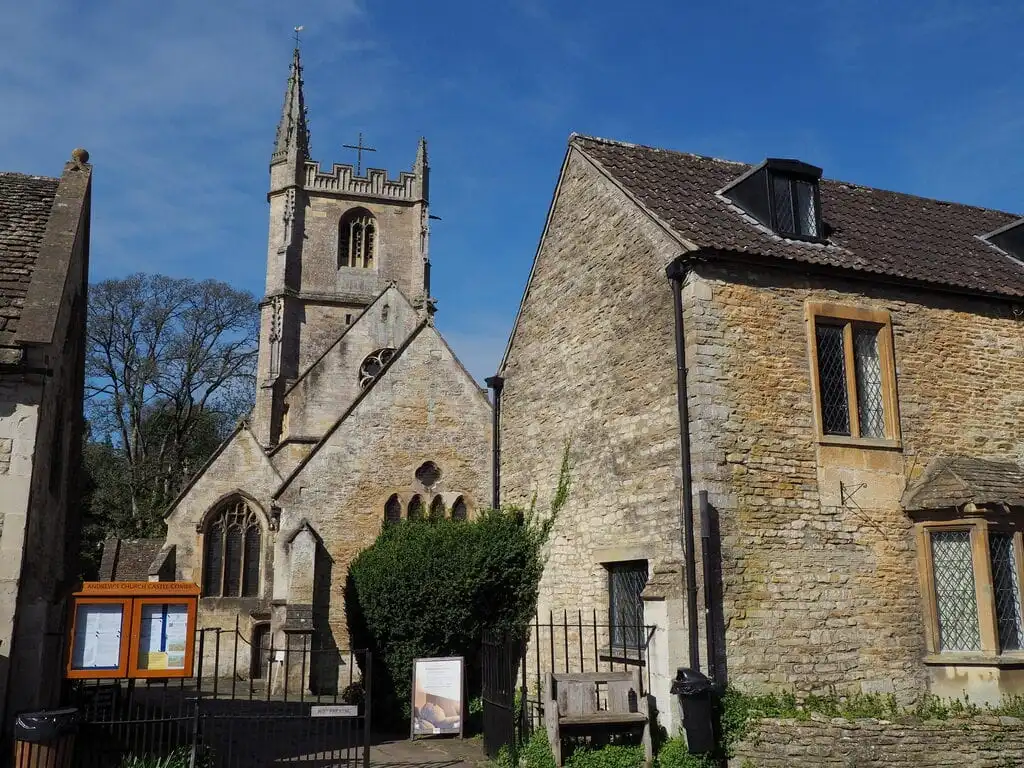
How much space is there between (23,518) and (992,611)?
38.6 feet

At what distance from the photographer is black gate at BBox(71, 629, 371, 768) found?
390 inches

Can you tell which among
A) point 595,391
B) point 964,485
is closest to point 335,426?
point 595,391

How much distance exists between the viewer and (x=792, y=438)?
1245 centimetres

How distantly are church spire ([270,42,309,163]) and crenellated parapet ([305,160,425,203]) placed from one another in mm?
808

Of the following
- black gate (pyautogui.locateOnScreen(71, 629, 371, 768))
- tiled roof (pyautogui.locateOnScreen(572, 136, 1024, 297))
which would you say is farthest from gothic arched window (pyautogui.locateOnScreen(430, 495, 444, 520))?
tiled roof (pyautogui.locateOnScreen(572, 136, 1024, 297))

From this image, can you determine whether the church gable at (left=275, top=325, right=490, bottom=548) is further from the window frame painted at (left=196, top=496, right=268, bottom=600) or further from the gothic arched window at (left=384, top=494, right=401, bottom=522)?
the window frame painted at (left=196, top=496, right=268, bottom=600)

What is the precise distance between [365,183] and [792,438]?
1215 inches

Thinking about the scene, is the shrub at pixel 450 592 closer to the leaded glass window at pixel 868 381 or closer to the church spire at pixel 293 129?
the leaded glass window at pixel 868 381

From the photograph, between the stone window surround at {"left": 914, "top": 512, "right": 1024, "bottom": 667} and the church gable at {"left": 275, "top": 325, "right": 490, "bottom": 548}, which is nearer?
the stone window surround at {"left": 914, "top": 512, "right": 1024, "bottom": 667}

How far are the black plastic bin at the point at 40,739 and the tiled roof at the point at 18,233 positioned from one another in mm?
3909

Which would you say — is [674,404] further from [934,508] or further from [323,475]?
[323,475]

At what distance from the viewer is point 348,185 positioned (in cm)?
3962

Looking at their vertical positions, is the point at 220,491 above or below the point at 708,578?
above

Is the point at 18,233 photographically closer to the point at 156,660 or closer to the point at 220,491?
the point at 156,660
